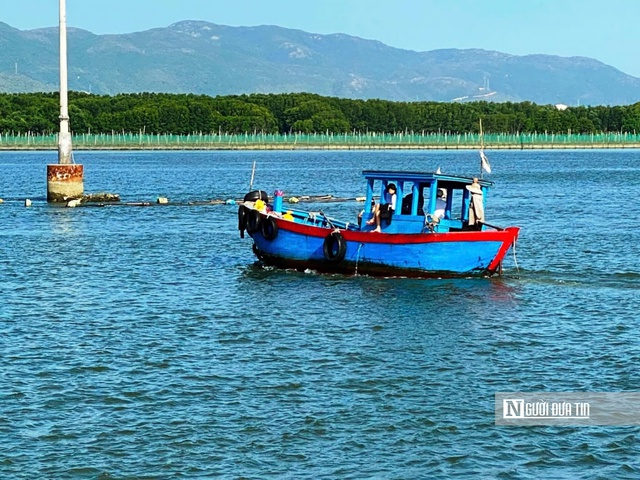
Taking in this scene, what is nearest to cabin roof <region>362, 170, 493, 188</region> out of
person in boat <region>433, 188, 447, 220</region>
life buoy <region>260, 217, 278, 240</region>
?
person in boat <region>433, 188, 447, 220</region>

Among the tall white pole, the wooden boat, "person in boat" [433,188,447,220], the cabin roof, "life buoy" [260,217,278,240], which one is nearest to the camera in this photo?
the wooden boat

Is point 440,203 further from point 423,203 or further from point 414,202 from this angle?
point 414,202

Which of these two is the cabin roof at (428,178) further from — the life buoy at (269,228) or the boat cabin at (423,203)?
the life buoy at (269,228)

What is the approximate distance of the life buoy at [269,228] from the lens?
36.3 m

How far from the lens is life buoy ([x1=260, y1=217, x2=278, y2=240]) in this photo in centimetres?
3628

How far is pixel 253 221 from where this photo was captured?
121ft

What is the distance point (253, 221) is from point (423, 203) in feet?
16.6

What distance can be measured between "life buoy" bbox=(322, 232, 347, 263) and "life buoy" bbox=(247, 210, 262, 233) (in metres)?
2.56

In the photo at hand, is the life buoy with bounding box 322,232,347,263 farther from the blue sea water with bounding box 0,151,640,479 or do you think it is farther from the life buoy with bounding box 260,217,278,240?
the life buoy with bounding box 260,217,278,240

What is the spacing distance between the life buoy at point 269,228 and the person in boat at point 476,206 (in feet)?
18.2

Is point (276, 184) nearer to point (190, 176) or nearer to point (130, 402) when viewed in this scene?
point (190, 176)

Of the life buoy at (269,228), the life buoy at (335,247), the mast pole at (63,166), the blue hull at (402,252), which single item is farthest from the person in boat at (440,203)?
the mast pole at (63,166)

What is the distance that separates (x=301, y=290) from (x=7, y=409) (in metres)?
13.9

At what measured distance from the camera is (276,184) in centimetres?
9706
